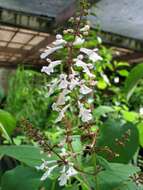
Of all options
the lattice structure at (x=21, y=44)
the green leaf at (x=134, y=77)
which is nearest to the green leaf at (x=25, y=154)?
the green leaf at (x=134, y=77)

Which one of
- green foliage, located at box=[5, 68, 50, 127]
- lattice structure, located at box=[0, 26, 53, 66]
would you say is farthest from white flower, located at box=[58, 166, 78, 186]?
lattice structure, located at box=[0, 26, 53, 66]

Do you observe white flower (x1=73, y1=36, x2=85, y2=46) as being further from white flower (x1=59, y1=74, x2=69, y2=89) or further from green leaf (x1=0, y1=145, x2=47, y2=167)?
green leaf (x1=0, y1=145, x2=47, y2=167)

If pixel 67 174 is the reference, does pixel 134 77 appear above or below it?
above

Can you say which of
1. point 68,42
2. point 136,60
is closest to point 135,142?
point 68,42

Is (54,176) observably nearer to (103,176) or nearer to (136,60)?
(103,176)

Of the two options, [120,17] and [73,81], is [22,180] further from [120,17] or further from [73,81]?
[120,17]

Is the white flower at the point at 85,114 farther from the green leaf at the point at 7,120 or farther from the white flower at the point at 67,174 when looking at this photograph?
the green leaf at the point at 7,120

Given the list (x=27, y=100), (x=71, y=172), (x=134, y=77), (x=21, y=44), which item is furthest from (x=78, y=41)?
(x=21, y=44)
